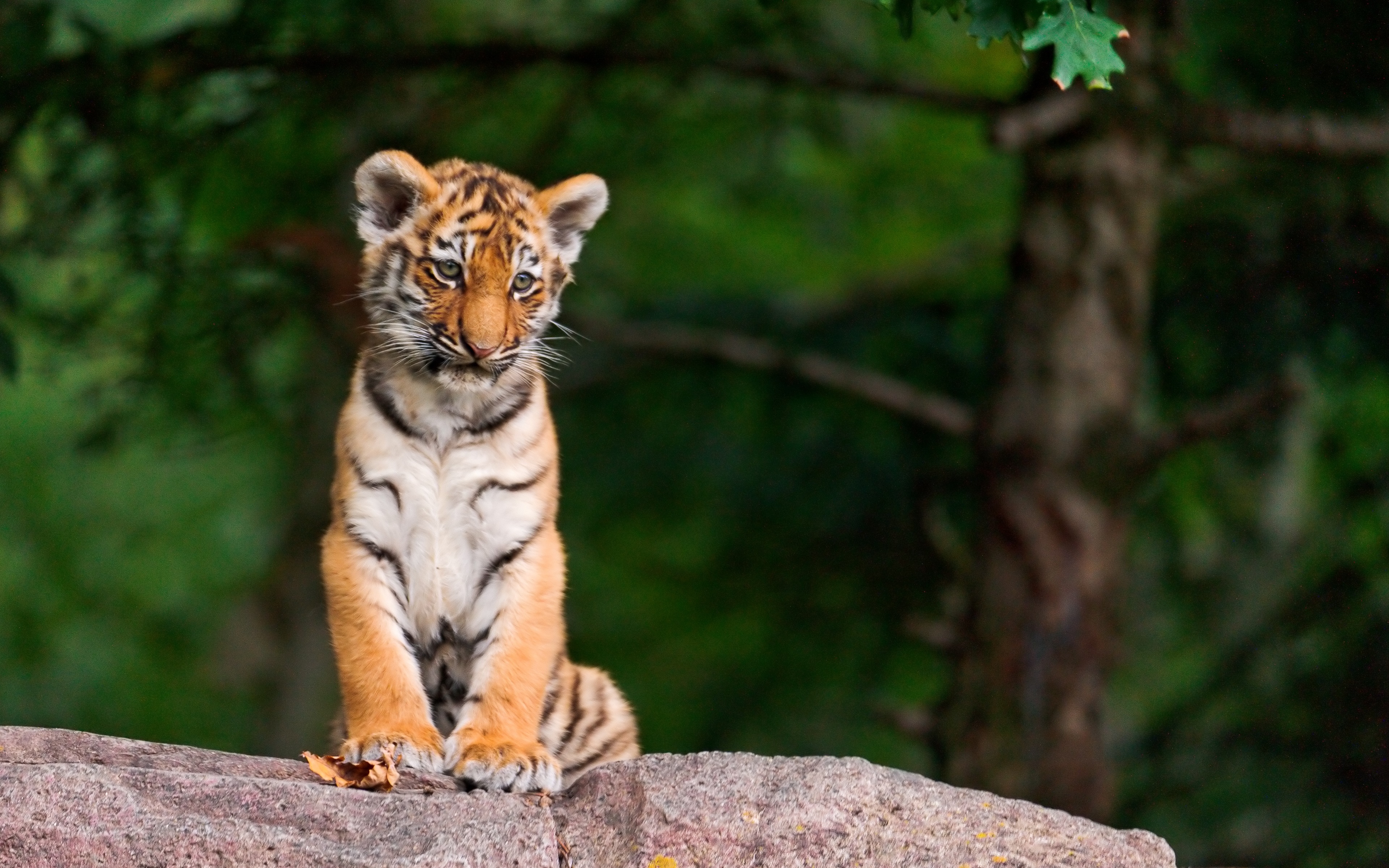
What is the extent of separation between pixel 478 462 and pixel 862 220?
376 inches

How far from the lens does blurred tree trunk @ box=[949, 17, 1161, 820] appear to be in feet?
27.9

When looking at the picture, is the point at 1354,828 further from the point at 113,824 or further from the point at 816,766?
the point at 113,824

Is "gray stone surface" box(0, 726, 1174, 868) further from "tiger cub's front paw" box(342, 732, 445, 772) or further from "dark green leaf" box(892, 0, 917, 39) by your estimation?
"dark green leaf" box(892, 0, 917, 39)

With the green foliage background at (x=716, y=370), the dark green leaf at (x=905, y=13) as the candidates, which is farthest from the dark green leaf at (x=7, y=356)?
the dark green leaf at (x=905, y=13)

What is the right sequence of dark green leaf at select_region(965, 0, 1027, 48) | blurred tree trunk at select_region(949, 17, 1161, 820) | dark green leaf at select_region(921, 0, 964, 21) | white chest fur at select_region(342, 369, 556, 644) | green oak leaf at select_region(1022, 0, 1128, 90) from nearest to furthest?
1. green oak leaf at select_region(1022, 0, 1128, 90)
2. dark green leaf at select_region(965, 0, 1027, 48)
3. dark green leaf at select_region(921, 0, 964, 21)
4. white chest fur at select_region(342, 369, 556, 644)
5. blurred tree trunk at select_region(949, 17, 1161, 820)

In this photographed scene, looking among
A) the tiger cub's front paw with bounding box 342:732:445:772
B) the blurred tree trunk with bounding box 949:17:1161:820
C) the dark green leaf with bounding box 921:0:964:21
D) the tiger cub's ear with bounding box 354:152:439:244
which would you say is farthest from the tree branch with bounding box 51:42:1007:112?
the tiger cub's front paw with bounding box 342:732:445:772

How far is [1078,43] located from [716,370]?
6.91 meters

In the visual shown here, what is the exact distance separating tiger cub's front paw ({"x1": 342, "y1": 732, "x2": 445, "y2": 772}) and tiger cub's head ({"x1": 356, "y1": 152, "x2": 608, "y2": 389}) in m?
1.11

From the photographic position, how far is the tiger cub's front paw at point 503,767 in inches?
186

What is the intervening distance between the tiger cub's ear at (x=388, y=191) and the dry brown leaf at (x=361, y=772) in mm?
1763

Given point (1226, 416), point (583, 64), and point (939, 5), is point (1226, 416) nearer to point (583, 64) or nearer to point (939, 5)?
point (583, 64)

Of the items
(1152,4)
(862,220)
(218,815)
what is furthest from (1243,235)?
(218,815)

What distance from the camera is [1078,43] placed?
4.20 meters

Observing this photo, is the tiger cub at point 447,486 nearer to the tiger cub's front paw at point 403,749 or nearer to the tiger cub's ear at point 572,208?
the tiger cub's front paw at point 403,749
